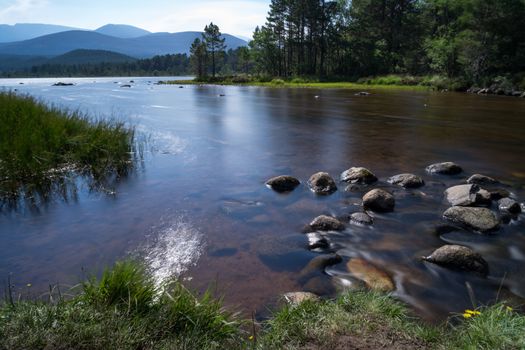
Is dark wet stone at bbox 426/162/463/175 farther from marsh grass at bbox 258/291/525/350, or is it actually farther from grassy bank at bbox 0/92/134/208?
grassy bank at bbox 0/92/134/208

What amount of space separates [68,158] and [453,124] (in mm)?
21811

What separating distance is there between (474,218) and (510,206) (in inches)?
63.6

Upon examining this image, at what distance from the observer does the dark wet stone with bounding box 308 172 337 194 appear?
10.3 m

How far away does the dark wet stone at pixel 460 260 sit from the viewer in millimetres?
6027

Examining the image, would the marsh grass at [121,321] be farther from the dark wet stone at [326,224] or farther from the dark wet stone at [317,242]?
the dark wet stone at [326,224]

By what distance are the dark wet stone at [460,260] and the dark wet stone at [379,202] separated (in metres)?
2.51

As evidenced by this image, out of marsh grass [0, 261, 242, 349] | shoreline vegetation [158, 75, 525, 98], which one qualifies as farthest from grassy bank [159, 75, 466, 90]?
marsh grass [0, 261, 242, 349]

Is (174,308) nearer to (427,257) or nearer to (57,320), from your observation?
(57,320)

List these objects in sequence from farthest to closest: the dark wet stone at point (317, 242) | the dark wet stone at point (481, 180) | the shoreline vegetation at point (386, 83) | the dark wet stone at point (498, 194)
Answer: the shoreline vegetation at point (386, 83) → the dark wet stone at point (481, 180) → the dark wet stone at point (498, 194) → the dark wet stone at point (317, 242)

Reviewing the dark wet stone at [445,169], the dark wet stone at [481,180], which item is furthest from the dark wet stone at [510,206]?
the dark wet stone at [445,169]

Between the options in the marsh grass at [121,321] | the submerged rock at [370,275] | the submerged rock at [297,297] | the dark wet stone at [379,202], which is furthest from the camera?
the dark wet stone at [379,202]

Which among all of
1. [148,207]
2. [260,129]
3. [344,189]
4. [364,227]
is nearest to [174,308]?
[364,227]

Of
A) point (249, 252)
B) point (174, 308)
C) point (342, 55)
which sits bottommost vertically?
point (249, 252)

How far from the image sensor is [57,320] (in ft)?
11.9
